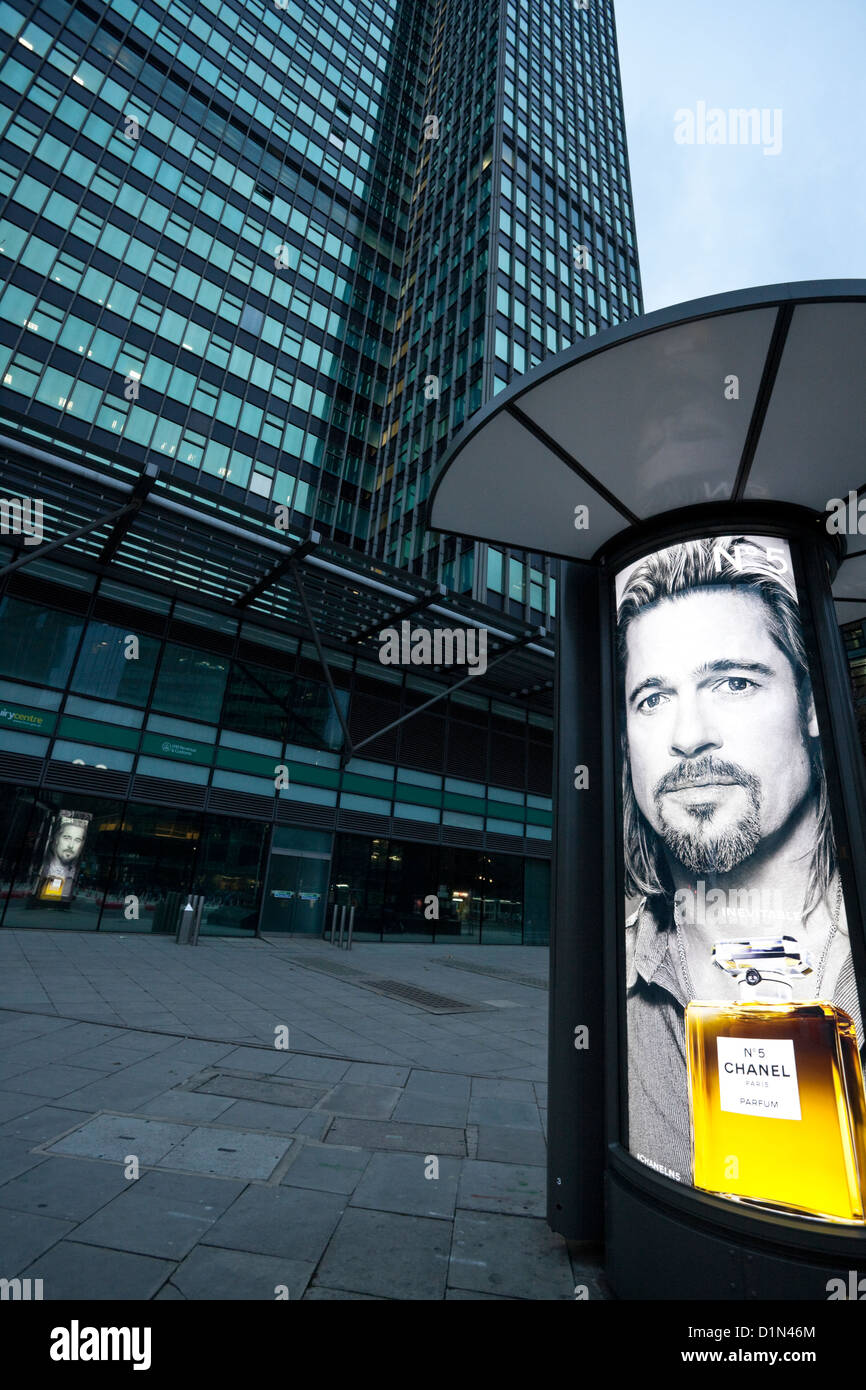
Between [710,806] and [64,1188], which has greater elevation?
[710,806]

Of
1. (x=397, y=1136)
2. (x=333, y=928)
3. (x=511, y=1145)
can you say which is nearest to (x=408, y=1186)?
(x=397, y=1136)

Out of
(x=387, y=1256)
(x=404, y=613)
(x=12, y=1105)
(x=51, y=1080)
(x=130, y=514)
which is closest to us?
(x=387, y=1256)

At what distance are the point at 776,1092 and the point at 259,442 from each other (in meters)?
29.5

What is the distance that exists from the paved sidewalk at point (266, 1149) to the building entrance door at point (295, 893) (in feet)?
30.7

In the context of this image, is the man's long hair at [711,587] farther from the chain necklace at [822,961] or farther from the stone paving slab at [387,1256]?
the stone paving slab at [387,1256]

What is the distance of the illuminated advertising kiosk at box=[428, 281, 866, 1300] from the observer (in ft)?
9.05

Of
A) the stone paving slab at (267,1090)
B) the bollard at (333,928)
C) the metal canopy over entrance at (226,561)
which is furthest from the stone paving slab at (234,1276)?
the bollard at (333,928)

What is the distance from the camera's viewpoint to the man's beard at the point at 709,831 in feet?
10.4

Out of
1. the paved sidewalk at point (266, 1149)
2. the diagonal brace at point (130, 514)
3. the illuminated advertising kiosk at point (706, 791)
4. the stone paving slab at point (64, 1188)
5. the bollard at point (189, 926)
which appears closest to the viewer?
the illuminated advertising kiosk at point (706, 791)

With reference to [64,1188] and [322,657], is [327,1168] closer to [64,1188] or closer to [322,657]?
[64,1188]

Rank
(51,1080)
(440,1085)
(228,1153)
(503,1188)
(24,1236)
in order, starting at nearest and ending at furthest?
(24,1236), (503,1188), (228,1153), (51,1080), (440,1085)

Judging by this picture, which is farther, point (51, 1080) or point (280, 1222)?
point (51, 1080)

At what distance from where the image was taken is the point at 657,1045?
3258mm

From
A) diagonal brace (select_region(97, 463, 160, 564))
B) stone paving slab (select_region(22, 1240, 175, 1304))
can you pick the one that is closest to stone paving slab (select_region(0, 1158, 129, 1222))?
stone paving slab (select_region(22, 1240, 175, 1304))
